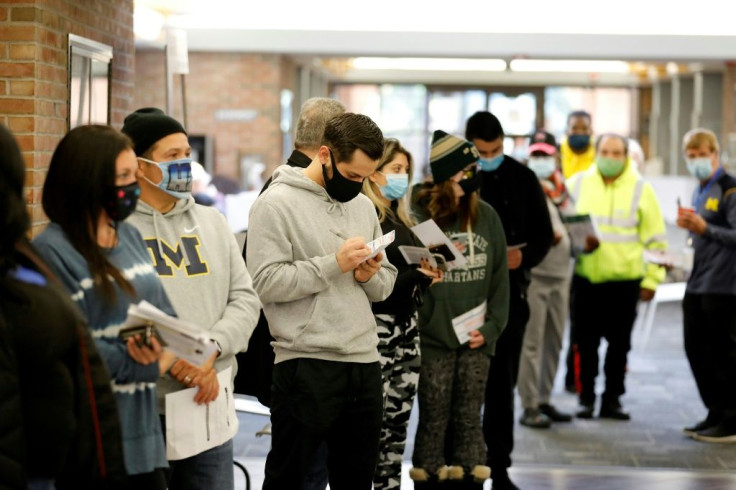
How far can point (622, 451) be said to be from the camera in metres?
6.09

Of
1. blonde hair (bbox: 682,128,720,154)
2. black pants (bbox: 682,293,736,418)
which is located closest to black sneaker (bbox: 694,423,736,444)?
black pants (bbox: 682,293,736,418)

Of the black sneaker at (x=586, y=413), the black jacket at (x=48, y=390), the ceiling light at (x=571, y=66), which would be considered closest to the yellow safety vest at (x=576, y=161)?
the black sneaker at (x=586, y=413)

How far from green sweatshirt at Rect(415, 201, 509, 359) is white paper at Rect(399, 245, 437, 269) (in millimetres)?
481

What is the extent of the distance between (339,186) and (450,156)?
1162mm

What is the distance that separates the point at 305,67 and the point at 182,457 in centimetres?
1560

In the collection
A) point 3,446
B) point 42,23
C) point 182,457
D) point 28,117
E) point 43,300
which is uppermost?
point 42,23

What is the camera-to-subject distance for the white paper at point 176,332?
242 centimetres

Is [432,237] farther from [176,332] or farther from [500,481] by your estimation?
[176,332]

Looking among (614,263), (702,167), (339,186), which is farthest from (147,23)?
(339,186)

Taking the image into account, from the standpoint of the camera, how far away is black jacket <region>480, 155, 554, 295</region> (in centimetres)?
526

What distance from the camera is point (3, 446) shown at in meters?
2.04

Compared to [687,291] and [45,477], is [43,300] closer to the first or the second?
[45,477]

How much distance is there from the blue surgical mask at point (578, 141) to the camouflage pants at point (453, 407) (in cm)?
391

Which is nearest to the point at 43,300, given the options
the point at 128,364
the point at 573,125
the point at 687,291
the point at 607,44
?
the point at 128,364
